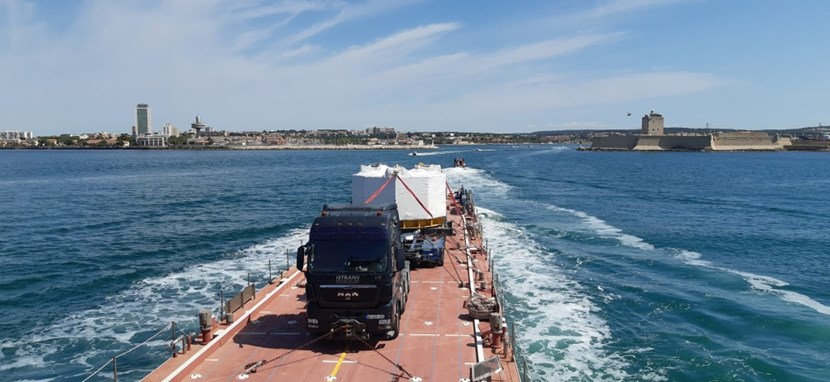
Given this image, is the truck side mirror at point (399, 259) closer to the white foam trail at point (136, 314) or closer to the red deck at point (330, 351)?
the red deck at point (330, 351)

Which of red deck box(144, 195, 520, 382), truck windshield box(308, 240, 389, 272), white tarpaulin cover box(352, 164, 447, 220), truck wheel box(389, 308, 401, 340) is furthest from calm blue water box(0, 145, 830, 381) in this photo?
truck windshield box(308, 240, 389, 272)

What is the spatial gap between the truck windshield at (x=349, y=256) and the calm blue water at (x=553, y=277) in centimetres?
672

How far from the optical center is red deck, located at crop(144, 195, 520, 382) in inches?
572

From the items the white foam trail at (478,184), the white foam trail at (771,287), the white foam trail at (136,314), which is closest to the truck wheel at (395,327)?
the white foam trail at (136,314)

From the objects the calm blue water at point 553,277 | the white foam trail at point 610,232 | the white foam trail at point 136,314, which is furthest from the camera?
the white foam trail at point 610,232

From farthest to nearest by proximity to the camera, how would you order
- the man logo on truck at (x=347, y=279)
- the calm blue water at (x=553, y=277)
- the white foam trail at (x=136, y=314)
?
the white foam trail at (x=136, y=314)
the calm blue water at (x=553, y=277)
the man logo on truck at (x=347, y=279)

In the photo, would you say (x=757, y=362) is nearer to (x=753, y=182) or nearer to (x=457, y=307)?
(x=457, y=307)

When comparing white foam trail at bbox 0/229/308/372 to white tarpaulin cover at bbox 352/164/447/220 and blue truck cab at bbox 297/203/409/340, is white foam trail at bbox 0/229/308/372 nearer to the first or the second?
blue truck cab at bbox 297/203/409/340

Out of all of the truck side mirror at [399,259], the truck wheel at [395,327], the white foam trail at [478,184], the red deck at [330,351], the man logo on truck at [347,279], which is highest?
the truck side mirror at [399,259]

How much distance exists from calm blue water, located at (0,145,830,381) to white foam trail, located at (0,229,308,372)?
10 cm

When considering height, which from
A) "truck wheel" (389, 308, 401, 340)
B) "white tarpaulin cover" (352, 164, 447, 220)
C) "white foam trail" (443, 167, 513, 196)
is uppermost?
"white tarpaulin cover" (352, 164, 447, 220)

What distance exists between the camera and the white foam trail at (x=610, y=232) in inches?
1582

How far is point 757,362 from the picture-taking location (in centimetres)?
2039

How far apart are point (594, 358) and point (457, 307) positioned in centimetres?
501
